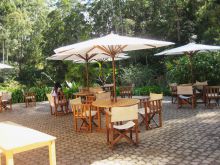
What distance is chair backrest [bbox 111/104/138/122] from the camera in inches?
258

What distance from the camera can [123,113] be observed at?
6.61 metres

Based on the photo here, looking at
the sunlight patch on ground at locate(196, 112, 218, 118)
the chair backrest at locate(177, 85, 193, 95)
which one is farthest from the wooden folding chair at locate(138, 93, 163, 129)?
the chair backrest at locate(177, 85, 193, 95)

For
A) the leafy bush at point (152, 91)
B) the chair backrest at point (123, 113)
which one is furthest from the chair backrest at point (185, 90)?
the chair backrest at point (123, 113)

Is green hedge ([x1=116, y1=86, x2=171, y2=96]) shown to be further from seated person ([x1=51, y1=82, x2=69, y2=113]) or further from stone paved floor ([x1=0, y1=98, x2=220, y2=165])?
stone paved floor ([x1=0, y1=98, x2=220, y2=165])

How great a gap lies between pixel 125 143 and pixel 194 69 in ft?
28.5

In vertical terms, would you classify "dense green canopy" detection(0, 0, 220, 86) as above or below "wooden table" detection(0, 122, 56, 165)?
above

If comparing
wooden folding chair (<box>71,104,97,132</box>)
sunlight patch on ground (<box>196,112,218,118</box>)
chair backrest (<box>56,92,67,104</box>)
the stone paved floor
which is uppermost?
chair backrest (<box>56,92,67,104</box>)

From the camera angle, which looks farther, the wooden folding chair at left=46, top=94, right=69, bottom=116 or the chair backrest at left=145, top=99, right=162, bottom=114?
the wooden folding chair at left=46, top=94, right=69, bottom=116

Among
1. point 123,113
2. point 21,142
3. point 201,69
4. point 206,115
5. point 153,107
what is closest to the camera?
point 21,142

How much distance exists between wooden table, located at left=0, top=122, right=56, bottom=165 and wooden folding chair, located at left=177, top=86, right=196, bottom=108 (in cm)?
743

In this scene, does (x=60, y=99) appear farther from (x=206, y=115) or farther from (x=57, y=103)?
(x=206, y=115)

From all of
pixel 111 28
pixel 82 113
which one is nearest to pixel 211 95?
pixel 82 113

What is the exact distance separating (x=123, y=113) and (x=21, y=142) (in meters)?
2.96

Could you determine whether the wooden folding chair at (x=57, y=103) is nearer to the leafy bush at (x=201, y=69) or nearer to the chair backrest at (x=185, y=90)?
the chair backrest at (x=185, y=90)
